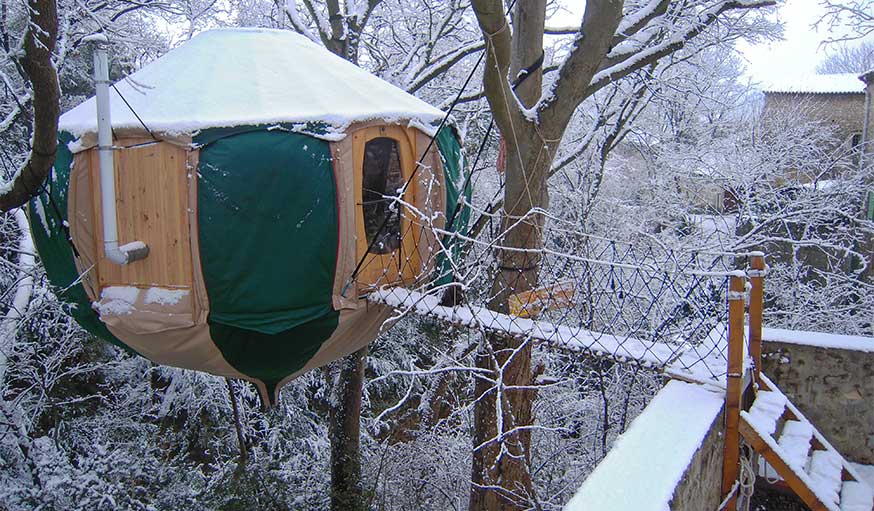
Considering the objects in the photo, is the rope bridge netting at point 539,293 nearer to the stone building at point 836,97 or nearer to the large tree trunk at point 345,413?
the large tree trunk at point 345,413

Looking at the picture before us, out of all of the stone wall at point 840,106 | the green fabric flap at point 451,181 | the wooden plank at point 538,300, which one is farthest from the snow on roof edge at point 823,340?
the stone wall at point 840,106

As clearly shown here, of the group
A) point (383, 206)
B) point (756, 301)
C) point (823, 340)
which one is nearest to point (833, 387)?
point (823, 340)

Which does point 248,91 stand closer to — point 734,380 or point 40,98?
point 40,98

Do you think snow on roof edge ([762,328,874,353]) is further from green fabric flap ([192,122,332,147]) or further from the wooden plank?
green fabric flap ([192,122,332,147])

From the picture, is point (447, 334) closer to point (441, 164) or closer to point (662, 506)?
point (441, 164)

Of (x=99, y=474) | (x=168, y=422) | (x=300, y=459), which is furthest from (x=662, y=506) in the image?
(x=168, y=422)

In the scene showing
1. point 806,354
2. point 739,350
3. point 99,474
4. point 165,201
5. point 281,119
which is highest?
point 281,119

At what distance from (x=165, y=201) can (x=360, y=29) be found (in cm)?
453

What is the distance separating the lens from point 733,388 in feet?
8.55

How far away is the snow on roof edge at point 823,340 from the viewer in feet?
13.1

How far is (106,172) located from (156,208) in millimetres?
348

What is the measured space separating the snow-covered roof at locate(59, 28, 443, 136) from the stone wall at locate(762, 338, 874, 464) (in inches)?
123

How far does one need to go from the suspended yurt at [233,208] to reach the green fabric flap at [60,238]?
0.02m

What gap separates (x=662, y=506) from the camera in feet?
6.07
